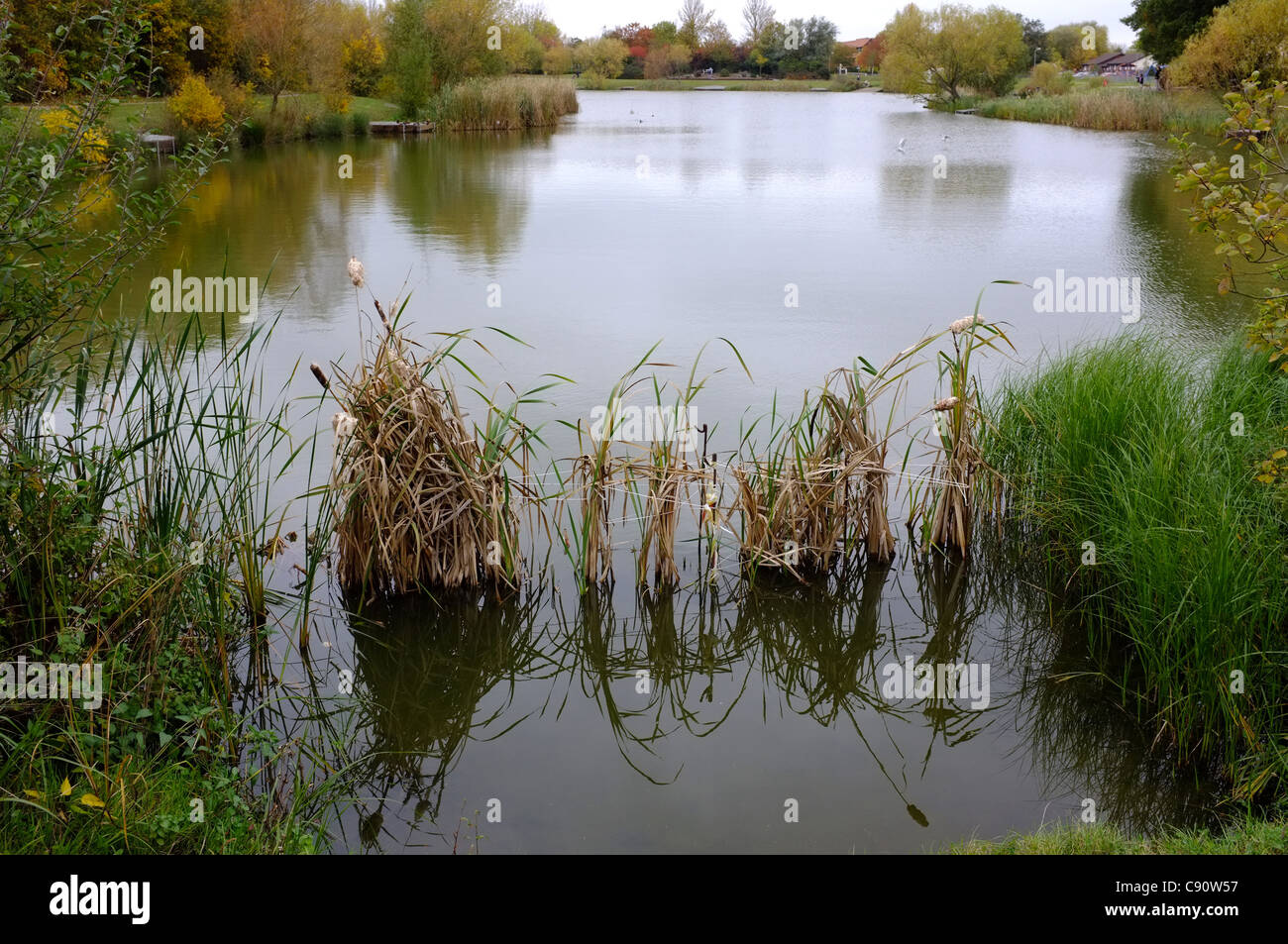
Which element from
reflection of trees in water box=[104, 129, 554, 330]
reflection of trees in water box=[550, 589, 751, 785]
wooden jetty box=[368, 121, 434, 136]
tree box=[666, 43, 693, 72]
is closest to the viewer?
Result: reflection of trees in water box=[550, 589, 751, 785]

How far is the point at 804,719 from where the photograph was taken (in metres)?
3.55

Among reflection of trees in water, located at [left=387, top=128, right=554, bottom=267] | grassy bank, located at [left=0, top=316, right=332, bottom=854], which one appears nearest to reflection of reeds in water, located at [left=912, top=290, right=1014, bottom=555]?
grassy bank, located at [left=0, top=316, right=332, bottom=854]

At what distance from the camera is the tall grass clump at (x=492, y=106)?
2373 centimetres

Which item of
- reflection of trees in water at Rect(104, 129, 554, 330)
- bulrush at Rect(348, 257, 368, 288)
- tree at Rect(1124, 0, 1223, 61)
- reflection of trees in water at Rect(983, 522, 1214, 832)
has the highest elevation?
tree at Rect(1124, 0, 1223, 61)

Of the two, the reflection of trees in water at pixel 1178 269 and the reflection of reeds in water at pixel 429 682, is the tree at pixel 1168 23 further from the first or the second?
the reflection of reeds in water at pixel 429 682

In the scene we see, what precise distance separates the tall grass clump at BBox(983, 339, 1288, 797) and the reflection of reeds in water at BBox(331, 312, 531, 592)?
206 centimetres

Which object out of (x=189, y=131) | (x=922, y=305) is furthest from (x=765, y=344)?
(x=189, y=131)

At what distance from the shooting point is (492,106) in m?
24.0

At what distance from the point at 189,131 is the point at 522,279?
40.8 ft

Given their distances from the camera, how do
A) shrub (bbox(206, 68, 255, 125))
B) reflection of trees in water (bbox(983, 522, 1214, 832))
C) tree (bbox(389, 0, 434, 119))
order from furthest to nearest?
1. tree (bbox(389, 0, 434, 119))
2. shrub (bbox(206, 68, 255, 125))
3. reflection of trees in water (bbox(983, 522, 1214, 832))

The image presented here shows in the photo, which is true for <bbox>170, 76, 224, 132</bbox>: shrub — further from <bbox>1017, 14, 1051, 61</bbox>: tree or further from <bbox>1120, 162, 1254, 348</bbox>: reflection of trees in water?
<bbox>1017, 14, 1051, 61</bbox>: tree

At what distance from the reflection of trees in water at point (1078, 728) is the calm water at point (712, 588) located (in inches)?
0.5

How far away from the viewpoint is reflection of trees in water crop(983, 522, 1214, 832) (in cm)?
304

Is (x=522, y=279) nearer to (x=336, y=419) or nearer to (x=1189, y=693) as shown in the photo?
(x=336, y=419)
